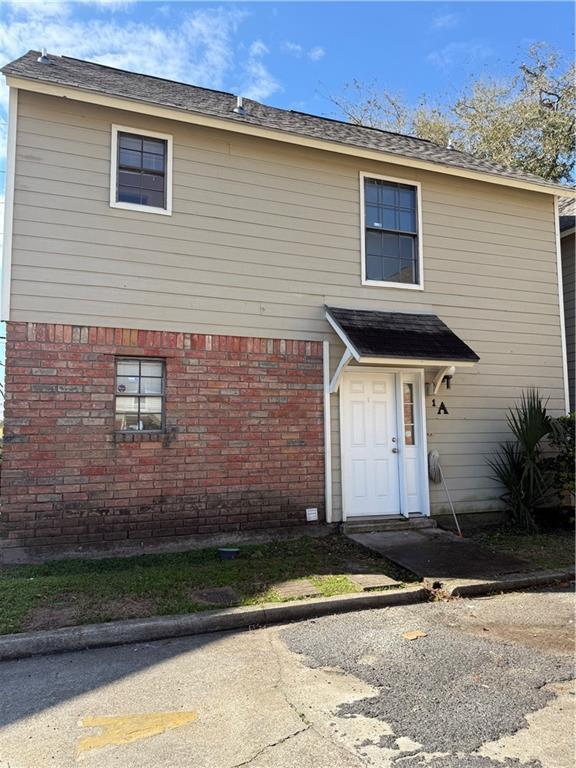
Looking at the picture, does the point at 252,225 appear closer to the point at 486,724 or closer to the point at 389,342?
the point at 389,342

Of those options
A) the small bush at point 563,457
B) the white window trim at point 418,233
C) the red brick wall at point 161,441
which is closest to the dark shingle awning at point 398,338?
the white window trim at point 418,233

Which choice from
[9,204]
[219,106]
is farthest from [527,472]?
[9,204]

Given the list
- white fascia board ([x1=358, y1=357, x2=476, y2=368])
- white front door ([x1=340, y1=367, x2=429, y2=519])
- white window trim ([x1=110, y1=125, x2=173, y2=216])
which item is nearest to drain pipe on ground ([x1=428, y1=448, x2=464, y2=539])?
white front door ([x1=340, y1=367, x2=429, y2=519])

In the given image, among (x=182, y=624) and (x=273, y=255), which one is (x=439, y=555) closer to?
(x=182, y=624)

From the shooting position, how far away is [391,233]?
27.9 feet

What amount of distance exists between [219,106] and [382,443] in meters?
5.67

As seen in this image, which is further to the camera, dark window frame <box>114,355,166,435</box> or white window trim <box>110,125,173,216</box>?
white window trim <box>110,125,173,216</box>

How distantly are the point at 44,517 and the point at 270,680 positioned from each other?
3.78 metres

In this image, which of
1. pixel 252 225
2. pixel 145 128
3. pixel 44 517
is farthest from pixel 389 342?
pixel 44 517

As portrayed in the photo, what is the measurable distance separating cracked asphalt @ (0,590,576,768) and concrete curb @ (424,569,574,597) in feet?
2.51

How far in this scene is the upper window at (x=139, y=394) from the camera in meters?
6.75

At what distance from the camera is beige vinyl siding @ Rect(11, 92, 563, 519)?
6.58 m

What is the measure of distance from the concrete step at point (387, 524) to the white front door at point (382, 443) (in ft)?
0.36

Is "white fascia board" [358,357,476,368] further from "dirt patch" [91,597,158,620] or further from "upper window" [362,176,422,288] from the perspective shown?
"dirt patch" [91,597,158,620]
